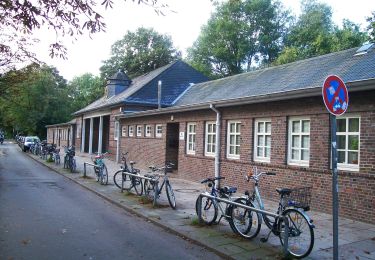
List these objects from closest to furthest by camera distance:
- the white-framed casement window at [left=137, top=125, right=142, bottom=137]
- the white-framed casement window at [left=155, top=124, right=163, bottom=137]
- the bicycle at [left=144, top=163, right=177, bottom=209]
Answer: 1. the bicycle at [left=144, top=163, right=177, bottom=209]
2. the white-framed casement window at [left=155, top=124, right=163, bottom=137]
3. the white-framed casement window at [left=137, top=125, right=142, bottom=137]

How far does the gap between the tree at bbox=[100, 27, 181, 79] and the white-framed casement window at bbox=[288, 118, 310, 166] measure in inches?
1751

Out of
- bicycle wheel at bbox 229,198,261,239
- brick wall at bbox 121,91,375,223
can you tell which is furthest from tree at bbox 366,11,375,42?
bicycle wheel at bbox 229,198,261,239

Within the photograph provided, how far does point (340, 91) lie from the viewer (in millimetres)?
5754

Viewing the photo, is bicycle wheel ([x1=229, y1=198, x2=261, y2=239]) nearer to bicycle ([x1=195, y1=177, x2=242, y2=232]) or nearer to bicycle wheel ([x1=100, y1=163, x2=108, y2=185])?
bicycle ([x1=195, y1=177, x2=242, y2=232])

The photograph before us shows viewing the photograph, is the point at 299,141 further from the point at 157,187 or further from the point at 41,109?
the point at 41,109

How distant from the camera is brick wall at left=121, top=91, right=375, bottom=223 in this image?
9242 millimetres

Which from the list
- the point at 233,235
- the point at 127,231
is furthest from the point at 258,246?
the point at 127,231

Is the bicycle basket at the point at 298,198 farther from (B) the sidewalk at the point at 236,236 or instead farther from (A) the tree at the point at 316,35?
(A) the tree at the point at 316,35

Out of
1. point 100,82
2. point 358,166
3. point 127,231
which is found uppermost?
point 100,82

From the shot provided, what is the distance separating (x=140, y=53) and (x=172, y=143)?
3777 cm

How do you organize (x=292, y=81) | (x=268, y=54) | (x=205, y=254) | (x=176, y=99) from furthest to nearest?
(x=268, y=54) < (x=176, y=99) < (x=292, y=81) < (x=205, y=254)

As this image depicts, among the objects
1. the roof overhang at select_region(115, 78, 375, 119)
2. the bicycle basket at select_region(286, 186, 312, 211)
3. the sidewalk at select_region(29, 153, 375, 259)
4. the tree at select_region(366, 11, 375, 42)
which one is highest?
the tree at select_region(366, 11, 375, 42)

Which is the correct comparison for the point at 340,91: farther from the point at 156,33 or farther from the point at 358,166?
the point at 156,33

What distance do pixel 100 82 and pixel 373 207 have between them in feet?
174
